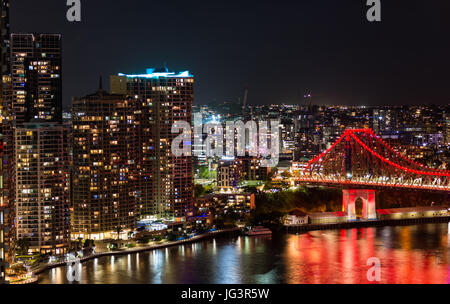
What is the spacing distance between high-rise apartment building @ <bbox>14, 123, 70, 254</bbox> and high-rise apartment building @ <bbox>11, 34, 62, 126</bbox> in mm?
4446

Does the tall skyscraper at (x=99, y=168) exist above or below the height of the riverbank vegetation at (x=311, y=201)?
above

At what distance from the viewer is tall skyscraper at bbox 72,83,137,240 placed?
11.8 meters

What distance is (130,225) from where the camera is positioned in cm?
1237

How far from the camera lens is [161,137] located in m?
13.9

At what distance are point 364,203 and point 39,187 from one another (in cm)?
760

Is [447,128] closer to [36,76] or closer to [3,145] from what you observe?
[36,76]

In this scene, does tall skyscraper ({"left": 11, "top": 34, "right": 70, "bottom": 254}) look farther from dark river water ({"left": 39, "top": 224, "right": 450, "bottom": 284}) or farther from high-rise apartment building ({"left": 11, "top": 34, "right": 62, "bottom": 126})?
high-rise apartment building ({"left": 11, "top": 34, "right": 62, "bottom": 126})

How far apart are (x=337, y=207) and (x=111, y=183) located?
5.86m

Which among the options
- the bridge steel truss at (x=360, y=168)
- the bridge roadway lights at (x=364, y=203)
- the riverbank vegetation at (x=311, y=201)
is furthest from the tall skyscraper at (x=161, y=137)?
the bridge steel truss at (x=360, y=168)

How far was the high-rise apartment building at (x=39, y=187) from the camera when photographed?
10.4 meters

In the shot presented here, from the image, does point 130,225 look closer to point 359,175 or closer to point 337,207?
point 337,207

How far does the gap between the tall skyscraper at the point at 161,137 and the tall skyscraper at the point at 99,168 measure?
36.7 inches

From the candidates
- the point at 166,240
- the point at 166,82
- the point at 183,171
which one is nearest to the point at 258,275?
the point at 166,240

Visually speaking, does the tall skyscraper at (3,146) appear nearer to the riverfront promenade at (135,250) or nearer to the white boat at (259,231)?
the riverfront promenade at (135,250)
